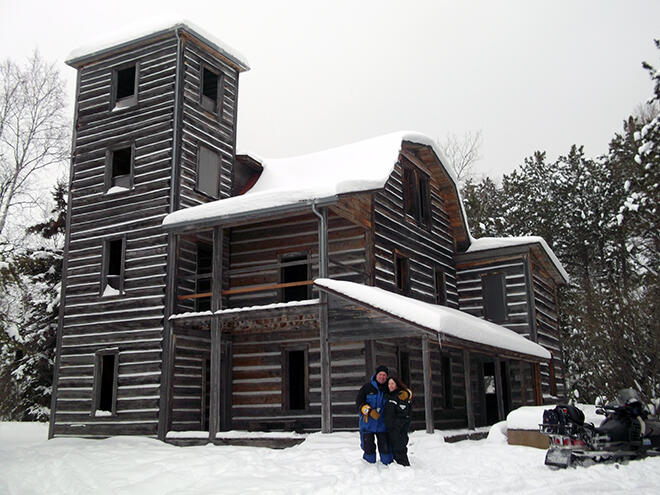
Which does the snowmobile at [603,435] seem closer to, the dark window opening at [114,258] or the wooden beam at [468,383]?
the wooden beam at [468,383]

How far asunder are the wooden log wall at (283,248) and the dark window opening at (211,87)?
4.83 metres

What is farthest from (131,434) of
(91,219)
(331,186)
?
(331,186)

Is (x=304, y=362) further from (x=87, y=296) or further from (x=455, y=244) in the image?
(x=455, y=244)

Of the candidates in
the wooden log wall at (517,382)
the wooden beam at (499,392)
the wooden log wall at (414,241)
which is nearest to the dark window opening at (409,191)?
the wooden log wall at (414,241)

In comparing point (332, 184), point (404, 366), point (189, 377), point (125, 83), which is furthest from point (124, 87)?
point (404, 366)

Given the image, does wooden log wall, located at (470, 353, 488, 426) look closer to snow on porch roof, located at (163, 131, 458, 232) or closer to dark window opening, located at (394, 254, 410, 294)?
dark window opening, located at (394, 254, 410, 294)

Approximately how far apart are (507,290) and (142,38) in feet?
50.0

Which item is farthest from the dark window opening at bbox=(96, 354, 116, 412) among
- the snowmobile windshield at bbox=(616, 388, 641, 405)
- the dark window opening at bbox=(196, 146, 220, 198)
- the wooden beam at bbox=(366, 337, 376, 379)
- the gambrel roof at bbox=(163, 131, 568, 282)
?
the snowmobile windshield at bbox=(616, 388, 641, 405)

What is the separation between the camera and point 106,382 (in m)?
20.0

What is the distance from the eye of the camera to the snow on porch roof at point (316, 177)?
53.3ft

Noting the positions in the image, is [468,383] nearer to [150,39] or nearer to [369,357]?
[369,357]

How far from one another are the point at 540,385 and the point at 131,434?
13227 millimetres

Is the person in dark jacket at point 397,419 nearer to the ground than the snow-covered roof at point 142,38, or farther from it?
nearer to the ground

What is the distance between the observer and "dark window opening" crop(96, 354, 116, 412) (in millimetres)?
19594
